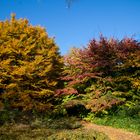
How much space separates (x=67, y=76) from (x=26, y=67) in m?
2.79

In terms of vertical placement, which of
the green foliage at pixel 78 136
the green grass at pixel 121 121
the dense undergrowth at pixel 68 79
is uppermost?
the dense undergrowth at pixel 68 79

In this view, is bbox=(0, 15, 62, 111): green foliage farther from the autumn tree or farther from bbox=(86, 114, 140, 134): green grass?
bbox=(86, 114, 140, 134): green grass

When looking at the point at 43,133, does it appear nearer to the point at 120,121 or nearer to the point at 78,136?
the point at 78,136

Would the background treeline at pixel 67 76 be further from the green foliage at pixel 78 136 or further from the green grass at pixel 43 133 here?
the green foliage at pixel 78 136

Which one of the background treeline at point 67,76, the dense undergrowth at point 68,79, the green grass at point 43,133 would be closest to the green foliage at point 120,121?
the dense undergrowth at point 68,79

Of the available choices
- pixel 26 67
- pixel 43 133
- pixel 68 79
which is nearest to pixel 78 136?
pixel 43 133

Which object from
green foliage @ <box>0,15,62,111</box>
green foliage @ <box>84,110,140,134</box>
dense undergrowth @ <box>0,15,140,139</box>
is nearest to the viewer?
green foliage @ <box>84,110,140,134</box>

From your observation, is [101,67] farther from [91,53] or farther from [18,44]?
[18,44]

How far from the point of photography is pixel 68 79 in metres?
20.7

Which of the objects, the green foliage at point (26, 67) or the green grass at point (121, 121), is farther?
the green foliage at point (26, 67)

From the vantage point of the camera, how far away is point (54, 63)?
23375 millimetres

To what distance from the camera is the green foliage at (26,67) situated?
20859 mm

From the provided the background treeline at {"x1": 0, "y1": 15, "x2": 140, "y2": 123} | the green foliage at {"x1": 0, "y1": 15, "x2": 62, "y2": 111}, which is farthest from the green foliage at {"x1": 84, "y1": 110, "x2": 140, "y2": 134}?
the green foliage at {"x1": 0, "y1": 15, "x2": 62, "y2": 111}

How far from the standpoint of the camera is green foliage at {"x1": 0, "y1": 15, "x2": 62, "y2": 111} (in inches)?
821
